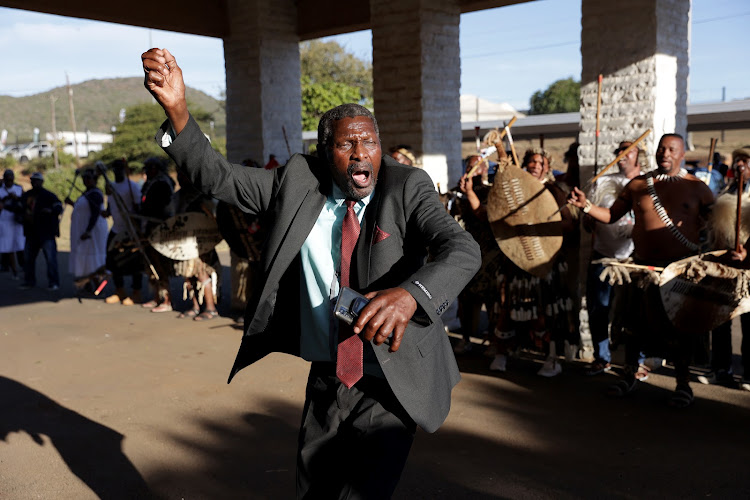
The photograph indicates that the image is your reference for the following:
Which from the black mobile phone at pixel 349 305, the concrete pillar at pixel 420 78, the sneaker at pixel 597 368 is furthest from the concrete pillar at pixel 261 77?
the black mobile phone at pixel 349 305

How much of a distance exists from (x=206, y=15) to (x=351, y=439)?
804cm

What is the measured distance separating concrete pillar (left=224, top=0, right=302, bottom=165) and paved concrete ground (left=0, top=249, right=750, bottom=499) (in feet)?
10.3

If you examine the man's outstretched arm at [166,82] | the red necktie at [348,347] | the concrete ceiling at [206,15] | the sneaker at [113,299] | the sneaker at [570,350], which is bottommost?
the sneaker at [113,299]

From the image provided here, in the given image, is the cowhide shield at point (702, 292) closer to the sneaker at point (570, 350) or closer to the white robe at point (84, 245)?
the sneaker at point (570, 350)

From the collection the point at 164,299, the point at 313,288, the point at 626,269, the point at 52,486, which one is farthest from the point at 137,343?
the point at 313,288

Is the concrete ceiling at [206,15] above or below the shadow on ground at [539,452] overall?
above

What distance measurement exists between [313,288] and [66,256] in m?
15.4

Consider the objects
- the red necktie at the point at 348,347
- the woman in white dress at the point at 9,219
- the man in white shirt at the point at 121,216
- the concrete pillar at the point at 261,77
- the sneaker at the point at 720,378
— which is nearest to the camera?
the red necktie at the point at 348,347

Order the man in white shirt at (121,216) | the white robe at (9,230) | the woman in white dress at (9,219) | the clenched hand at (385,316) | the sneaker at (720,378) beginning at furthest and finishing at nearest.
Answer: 1. the white robe at (9,230)
2. the woman in white dress at (9,219)
3. the man in white shirt at (121,216)
4. the sneaker at (720,378)
5. the clenched hand at (385,316)

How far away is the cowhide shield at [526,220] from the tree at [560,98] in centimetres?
4912

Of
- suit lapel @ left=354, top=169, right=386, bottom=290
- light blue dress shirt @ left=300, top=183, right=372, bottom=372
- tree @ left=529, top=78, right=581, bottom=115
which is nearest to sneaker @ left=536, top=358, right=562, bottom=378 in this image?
light blue dress shirt @ left=300, top=183, right=372, bottom=372

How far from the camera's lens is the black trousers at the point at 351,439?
8.20 ft

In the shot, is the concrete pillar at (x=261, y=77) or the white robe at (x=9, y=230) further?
the white robe at (x=9, y=230)

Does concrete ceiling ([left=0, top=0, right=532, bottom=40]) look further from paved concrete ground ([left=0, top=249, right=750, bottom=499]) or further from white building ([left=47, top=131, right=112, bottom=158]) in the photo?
white building ([left=47, top=131, right=112, bottom=158])
